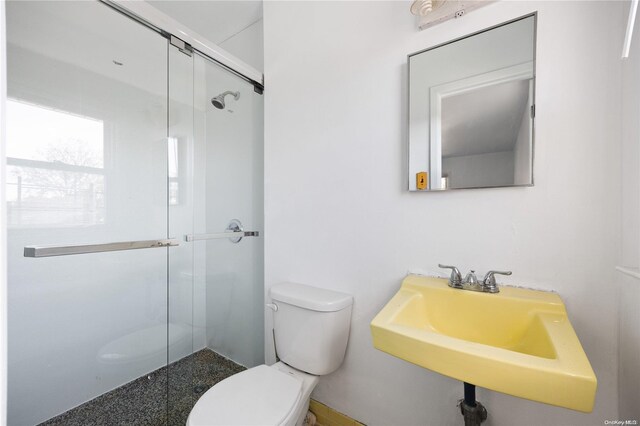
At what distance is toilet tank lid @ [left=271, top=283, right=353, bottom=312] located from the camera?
120cm

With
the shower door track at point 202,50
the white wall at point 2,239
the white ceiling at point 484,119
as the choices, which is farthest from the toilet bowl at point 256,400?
the shower door track at point 202,50

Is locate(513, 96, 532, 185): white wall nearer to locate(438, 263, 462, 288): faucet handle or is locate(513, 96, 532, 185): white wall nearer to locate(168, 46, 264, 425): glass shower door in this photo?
locate(438, 263, 462, 288): faucet handle

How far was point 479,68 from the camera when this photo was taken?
→ 1010 mm

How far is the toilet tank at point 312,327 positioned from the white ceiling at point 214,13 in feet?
5.99

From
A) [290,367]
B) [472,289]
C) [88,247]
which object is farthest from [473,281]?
[88,247]

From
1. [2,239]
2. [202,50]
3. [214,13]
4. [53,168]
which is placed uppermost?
[214,13]

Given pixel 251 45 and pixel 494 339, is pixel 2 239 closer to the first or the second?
pixel 494 339

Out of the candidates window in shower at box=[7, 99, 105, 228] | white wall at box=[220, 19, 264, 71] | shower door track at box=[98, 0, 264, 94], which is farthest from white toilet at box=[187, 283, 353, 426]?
white wall at box=[220, 19, 264, 71]

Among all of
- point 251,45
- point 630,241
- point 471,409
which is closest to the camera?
point 630,241

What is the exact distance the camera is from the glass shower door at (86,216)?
1.24 m

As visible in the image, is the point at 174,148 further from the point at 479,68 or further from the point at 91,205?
the point at 479,68

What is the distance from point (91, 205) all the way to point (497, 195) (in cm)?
191

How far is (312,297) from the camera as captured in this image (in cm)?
125

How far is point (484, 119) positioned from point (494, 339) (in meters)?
0.80
